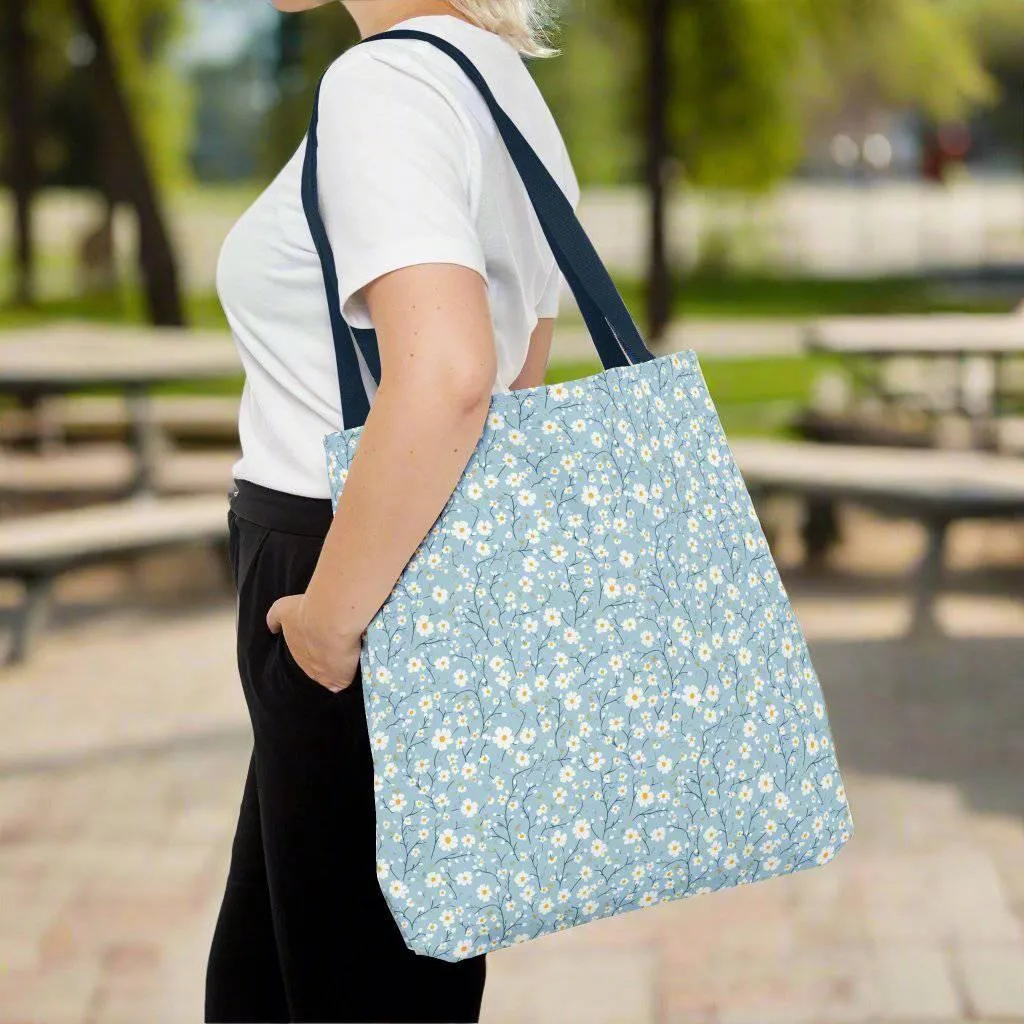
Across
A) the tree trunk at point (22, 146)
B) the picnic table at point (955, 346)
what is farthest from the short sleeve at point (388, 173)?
the tree trunk at point (22, 146)

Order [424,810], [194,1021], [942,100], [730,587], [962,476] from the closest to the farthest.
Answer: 1. [424,810]
2. [730,587]
3. [194,1021]
4. [962,476]
5. [942,100]

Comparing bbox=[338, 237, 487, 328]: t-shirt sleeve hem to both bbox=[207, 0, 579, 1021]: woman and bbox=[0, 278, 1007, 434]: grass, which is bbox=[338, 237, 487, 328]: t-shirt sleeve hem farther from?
bbox=[0, 278, 1007, 434]: grass

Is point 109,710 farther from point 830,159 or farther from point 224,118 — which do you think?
point 830,159

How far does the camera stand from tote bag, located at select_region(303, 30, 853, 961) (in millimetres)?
1412

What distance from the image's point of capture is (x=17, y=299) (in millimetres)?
17938

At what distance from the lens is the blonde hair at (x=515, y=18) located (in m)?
1.51

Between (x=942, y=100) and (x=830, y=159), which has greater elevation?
(x=942, y=100)

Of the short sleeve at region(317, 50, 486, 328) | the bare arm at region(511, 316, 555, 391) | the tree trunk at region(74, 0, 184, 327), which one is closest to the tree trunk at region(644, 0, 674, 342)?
the tree trunk at region(74, 0, 184, 327)

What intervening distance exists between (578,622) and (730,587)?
0.61ft

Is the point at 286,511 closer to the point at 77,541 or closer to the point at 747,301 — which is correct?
the point at 77,541

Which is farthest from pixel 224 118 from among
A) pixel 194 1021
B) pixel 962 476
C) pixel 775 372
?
pixel 194 1021

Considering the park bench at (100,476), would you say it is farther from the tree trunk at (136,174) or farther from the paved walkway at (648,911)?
the tree trunk at (136,174)

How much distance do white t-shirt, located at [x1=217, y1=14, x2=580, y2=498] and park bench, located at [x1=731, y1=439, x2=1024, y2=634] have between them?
4.12 m

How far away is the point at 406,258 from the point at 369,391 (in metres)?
0.17
